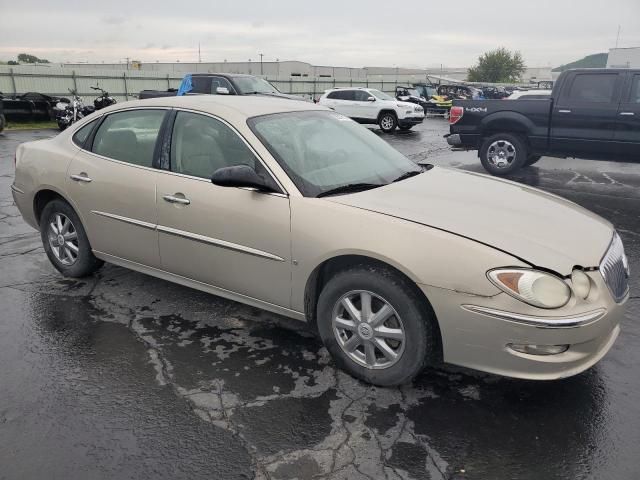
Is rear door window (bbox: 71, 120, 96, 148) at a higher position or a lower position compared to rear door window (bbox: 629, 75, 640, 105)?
lower

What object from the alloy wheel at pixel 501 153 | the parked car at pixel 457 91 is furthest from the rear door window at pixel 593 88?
the parked car at pixel 457 91

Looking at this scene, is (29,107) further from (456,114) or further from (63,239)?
(63,239)

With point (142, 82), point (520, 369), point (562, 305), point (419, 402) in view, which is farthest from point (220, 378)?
point (142, 82)

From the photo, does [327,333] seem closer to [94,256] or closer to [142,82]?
[94,256]

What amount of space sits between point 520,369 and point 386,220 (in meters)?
1.04

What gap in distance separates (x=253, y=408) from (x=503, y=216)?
180 cm

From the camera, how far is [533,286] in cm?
260

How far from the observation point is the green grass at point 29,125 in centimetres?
1764

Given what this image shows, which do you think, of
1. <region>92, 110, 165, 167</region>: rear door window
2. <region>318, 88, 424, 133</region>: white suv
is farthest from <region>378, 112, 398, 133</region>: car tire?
<region>92, 110, 165, 167</region>: rear door window

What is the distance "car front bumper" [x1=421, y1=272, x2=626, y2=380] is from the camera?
2.59 meters

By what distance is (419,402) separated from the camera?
9.75 ft

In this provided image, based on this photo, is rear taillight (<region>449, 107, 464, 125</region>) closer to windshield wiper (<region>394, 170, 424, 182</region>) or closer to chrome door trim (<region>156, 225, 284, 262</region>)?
windshield wiper (<region>394, 170, 424, 182</region>)

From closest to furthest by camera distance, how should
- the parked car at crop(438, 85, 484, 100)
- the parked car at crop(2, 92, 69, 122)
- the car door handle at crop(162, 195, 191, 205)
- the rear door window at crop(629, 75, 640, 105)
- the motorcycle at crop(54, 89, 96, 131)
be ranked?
the car door handle at crop(162, 195, 191, 205), the rear door window at crop(629, 75, 640, 105), the motorcycle at crop(54, 89, 96, 131), the parked car at crop(2, 92, 69, 122), the parked car at crop(438, 85, 484, 100)

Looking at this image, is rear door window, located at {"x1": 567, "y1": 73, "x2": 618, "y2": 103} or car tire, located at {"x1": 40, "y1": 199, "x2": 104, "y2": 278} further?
rear door window, located at {"x1": 567, "y1": 73, "x2": 618, "y2": 103}
